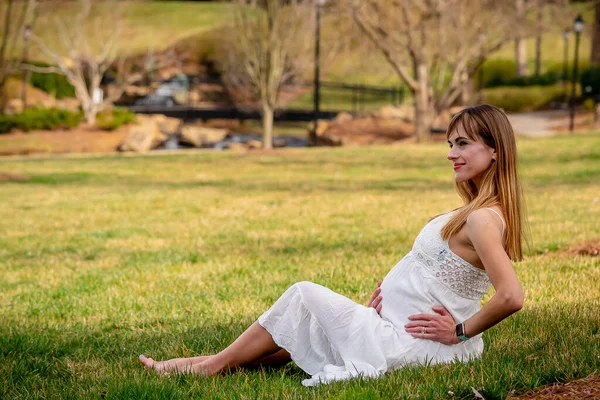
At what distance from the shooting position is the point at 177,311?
5.94 metres

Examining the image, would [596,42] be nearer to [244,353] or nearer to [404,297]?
[404,297]

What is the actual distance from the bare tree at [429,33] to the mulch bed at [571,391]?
2172 centimetres

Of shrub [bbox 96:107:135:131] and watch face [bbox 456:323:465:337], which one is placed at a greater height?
watch face [bbox 456:323:465:337]

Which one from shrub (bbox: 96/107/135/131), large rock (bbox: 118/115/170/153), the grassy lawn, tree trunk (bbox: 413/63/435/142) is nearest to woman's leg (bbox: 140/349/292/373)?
tree trunk (bbox: 413/63/435/142)

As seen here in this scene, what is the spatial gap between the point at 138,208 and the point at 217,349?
790cm

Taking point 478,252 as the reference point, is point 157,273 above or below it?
below

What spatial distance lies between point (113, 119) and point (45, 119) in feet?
8.81

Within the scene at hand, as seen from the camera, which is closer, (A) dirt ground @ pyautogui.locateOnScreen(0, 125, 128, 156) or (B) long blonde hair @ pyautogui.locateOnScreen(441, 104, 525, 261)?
(B) long blonde hair @ pyautogui.locateOnScreen(441, 104, 525, 261)

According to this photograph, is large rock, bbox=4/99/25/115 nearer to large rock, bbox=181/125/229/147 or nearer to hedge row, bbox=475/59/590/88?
large rock, bbox=181/125/229/147

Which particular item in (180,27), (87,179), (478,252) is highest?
(180,27)

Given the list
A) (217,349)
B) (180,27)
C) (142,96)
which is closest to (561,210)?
(217,349)

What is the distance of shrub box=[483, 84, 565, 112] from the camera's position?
35.9m

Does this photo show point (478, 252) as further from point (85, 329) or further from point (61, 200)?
point (61, 200)

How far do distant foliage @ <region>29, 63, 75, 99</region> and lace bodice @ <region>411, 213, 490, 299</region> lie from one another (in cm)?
4000
